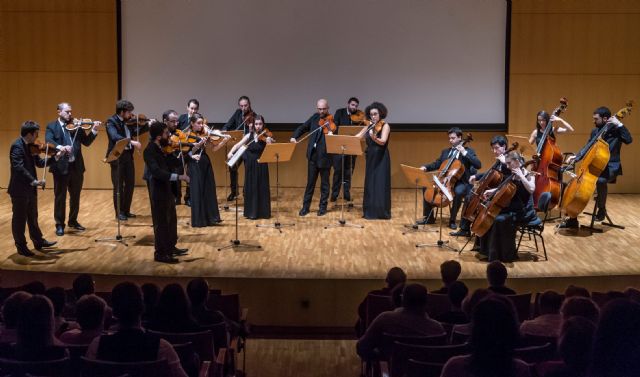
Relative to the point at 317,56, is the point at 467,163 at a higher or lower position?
lower

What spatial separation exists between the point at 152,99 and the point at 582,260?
6.95 meters

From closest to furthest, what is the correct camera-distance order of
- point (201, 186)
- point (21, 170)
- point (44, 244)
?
point (21, 170) < point (44, 244) < point (201, 186)

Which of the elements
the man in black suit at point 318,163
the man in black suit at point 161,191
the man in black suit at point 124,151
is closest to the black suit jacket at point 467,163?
the man in black suit at point 318,163

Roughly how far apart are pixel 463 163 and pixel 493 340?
5837 mm

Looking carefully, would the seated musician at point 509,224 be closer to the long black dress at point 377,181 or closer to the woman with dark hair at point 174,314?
the long black dress at point 377,181

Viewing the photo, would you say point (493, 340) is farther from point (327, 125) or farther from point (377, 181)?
point (327, 125)

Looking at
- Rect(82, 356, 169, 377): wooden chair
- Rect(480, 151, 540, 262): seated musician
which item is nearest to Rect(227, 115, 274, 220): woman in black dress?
Rect(480, 151, 540, 262): seated musician

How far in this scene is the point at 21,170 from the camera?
720 cm

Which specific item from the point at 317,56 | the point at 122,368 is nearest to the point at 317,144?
the point at 317,56

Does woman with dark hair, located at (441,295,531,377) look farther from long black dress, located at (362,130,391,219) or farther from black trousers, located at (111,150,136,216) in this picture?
black trousers, located at (111,150,136,216)

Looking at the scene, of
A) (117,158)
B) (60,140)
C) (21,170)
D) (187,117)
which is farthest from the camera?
(187,117)

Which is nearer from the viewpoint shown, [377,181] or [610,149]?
[610,149]

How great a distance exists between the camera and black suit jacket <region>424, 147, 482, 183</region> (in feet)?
27.6

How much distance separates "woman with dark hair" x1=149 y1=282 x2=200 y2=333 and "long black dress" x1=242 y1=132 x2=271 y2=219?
4884 millimetres
